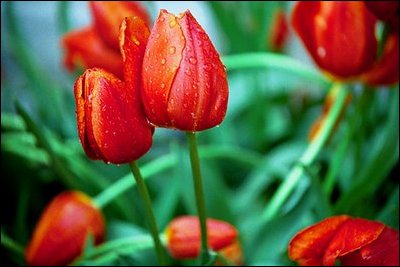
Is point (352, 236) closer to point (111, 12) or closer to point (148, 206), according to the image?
point (148, 206)

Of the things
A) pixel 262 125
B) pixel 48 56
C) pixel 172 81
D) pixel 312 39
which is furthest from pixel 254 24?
pixel 48 56

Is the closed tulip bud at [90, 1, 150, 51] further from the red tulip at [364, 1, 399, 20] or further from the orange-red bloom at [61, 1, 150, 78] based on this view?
the red tulip at [364, 1, 399, 20]

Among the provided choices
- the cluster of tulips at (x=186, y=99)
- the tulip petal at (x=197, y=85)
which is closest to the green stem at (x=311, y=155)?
the cluster of tulips at (x=186, y=99)

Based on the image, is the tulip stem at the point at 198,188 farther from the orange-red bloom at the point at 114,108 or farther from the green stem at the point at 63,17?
the green stem at the point at 63,17

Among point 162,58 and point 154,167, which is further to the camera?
point 154,167

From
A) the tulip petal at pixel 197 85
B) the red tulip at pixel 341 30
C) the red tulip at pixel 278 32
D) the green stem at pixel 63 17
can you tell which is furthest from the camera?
the red tulip at pixel 278 32

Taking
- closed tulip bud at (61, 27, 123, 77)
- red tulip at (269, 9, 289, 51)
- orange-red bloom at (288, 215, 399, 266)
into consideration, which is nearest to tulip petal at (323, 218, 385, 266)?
orange-red bloom at (288, 215, 399, 266)

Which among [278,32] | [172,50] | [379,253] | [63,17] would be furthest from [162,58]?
[278,32]
